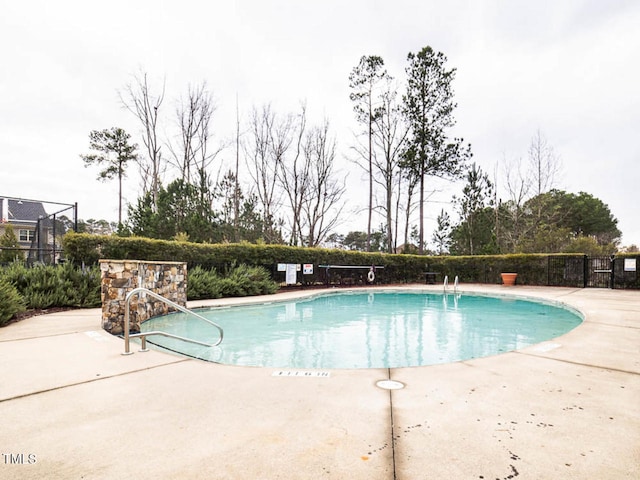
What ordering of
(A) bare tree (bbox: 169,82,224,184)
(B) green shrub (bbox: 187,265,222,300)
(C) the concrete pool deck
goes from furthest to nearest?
(A) bare tree (bbox: 169,82,224,184) < (B) green shrub (bbox: 187,265,222,300) < (C) the concrete pool deck

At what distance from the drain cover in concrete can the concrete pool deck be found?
5cm

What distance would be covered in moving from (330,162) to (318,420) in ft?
67.3

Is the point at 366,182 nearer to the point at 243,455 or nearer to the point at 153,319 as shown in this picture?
the point at 153,319

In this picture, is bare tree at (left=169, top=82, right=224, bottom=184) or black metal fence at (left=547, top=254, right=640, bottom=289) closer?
black metal fence at (left=547, top=254, right=640, bottom=289)

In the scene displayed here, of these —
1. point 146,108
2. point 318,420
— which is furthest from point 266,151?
point 318,420

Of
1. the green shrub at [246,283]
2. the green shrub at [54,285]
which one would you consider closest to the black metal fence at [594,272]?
the green shrub at [246,283]

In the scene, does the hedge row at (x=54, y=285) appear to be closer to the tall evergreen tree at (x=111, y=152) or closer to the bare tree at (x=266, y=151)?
the bare tree at (x=266, y=151)

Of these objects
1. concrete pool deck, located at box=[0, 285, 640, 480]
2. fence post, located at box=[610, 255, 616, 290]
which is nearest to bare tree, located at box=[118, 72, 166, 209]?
concrete pool deck, located at box=[0, 285, 640, 480]

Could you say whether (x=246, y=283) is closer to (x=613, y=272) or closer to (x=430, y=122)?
(x=613, y=272)

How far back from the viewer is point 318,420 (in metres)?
2.03

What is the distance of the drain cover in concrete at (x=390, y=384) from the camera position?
2598 mm

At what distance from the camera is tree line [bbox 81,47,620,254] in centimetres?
1953

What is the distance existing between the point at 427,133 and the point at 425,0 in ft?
39.7

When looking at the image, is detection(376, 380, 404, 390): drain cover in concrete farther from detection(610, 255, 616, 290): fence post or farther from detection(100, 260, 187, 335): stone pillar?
detection(610, 255, 616, 290): fence post
